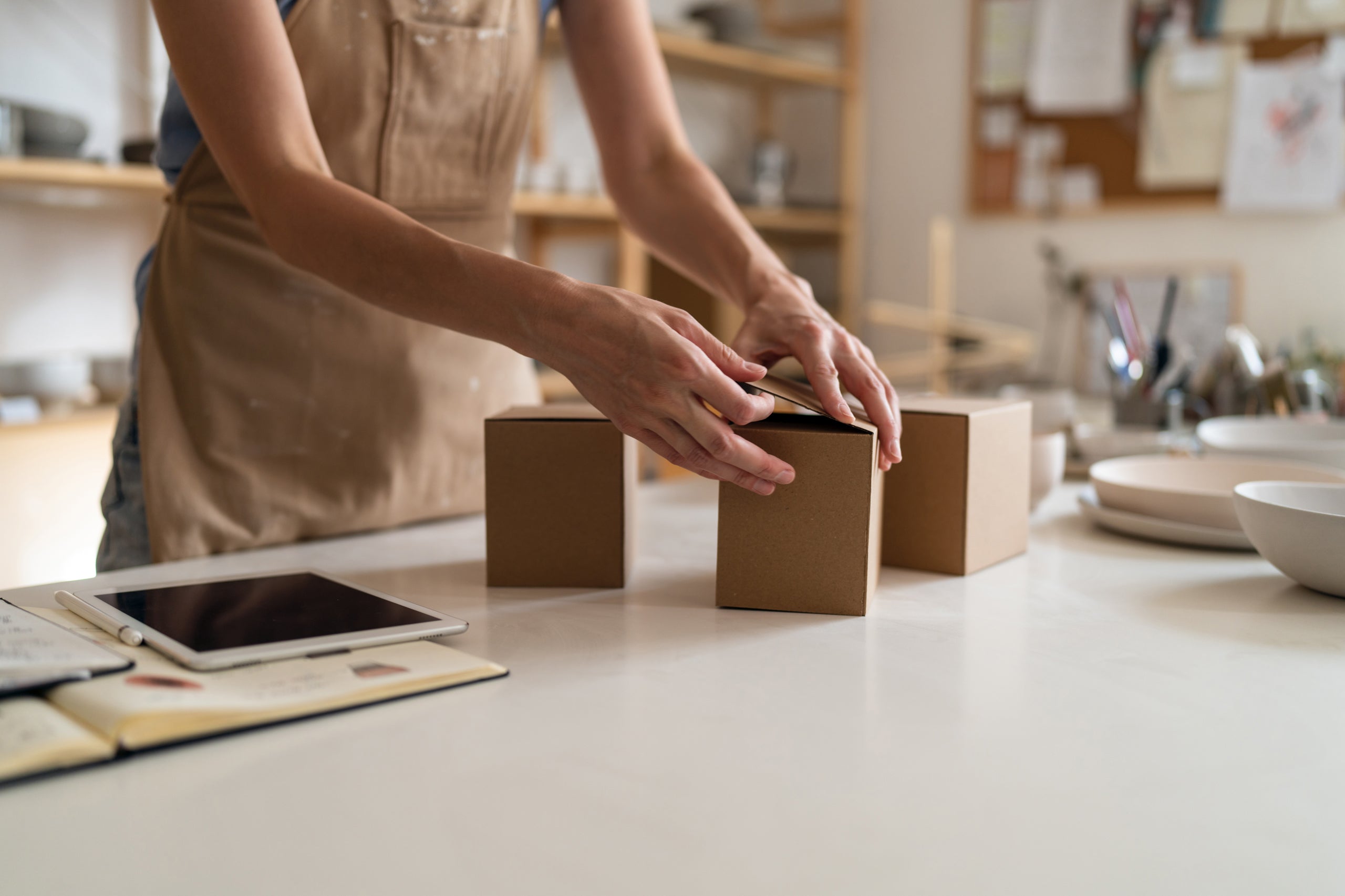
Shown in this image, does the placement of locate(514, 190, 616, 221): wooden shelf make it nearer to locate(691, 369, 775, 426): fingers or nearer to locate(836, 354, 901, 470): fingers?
locate(836, 354, 901, 470): fingers

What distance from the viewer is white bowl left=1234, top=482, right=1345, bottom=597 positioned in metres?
0.72

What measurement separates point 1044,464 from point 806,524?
1.51 ft

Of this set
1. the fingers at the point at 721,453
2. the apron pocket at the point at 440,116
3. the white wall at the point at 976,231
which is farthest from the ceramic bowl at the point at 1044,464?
the white wall at the point at 976,231

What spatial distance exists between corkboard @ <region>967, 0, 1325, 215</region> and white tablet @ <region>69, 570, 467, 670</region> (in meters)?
2.96

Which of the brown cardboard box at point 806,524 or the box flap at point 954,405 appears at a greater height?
the box flap at point 954,405

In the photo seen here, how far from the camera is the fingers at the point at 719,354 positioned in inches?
26.6

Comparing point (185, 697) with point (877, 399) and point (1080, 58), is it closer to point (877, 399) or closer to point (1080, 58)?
point (877, 399)

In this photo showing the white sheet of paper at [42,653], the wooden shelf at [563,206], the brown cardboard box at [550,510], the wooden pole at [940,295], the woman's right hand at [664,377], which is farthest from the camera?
the wooden pole at [940,295]

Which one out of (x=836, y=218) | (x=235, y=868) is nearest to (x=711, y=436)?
(x=235, y=868)

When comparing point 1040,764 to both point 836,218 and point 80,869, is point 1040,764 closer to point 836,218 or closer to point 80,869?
point 80,869

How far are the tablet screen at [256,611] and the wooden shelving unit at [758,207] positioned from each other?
6.93 ft

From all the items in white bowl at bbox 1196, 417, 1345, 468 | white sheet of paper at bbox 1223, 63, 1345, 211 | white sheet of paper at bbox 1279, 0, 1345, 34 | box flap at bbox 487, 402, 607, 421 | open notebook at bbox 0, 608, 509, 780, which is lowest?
open notebook at bbox 0, 608, 509, 780

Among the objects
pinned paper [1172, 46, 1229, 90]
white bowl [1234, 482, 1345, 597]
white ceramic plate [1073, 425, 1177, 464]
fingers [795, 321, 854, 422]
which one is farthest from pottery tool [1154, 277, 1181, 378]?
pinned paper [1172, 46, 1229, 90]

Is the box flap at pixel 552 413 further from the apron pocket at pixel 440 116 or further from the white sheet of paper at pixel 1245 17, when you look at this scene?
the white sheet of paper at pixel 1245 17
